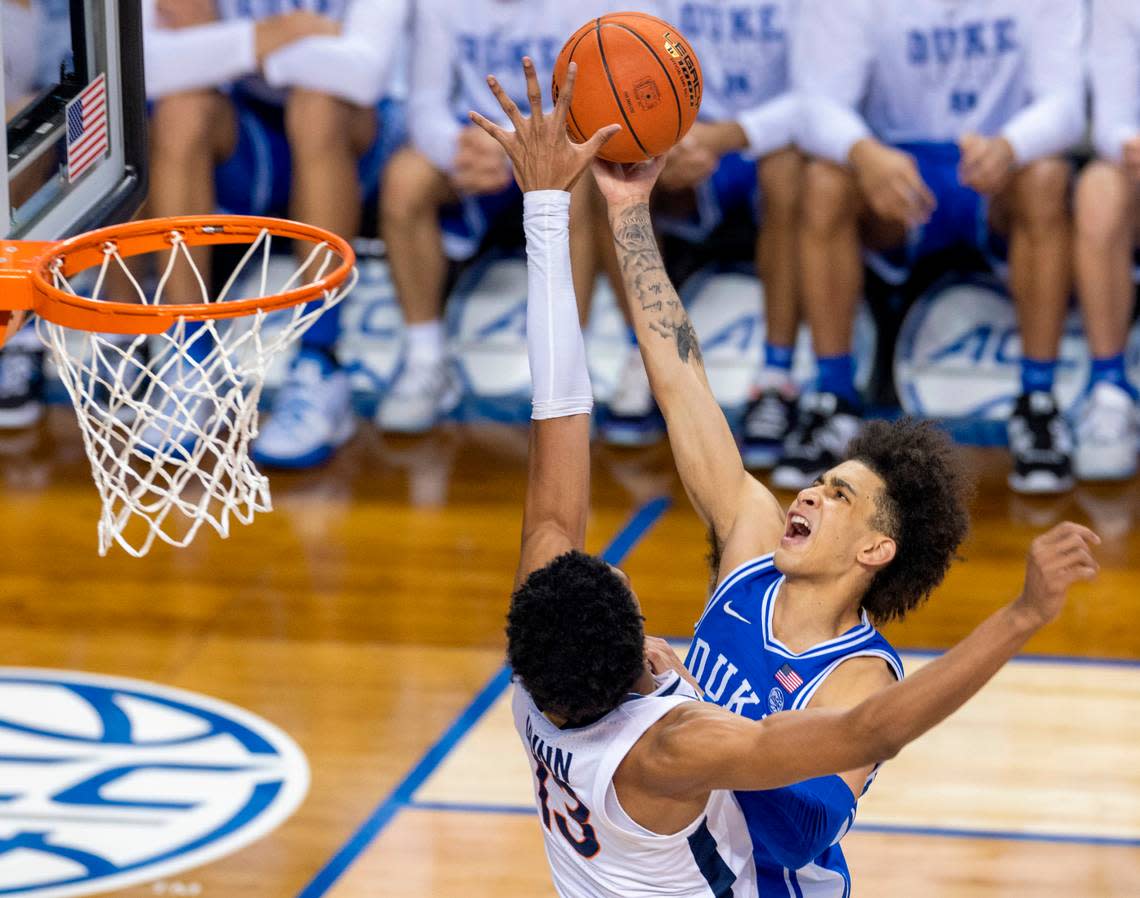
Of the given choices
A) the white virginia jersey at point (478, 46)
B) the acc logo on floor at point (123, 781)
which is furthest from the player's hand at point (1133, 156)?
the acc logo on floor at point (123, 781)

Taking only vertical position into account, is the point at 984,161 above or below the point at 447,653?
above

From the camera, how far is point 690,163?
623 centimetres

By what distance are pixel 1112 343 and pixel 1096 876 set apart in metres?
2.75

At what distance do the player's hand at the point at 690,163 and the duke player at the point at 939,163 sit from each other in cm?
34

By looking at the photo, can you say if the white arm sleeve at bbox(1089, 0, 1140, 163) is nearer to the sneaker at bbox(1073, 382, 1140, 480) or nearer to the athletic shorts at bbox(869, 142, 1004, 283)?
the athletic shorts at bbox(869, 142, 1004, 283)

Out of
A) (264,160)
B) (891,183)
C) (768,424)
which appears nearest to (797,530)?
(891,183)

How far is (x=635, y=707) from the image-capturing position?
97.7 inches

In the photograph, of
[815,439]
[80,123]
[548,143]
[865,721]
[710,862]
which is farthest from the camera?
[815,439]

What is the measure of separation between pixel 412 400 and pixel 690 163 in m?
1.37

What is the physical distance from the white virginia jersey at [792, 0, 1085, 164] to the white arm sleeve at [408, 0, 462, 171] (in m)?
1.26

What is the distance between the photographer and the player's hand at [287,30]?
6.52 m

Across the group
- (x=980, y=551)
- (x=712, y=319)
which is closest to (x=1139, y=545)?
(x=980, y=551)

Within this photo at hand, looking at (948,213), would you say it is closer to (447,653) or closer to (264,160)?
(264,160)

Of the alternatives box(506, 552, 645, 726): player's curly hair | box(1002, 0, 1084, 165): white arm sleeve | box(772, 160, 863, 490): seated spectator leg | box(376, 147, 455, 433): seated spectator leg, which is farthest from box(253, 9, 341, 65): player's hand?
box(506, 552, 645, 726): player's curly hair
